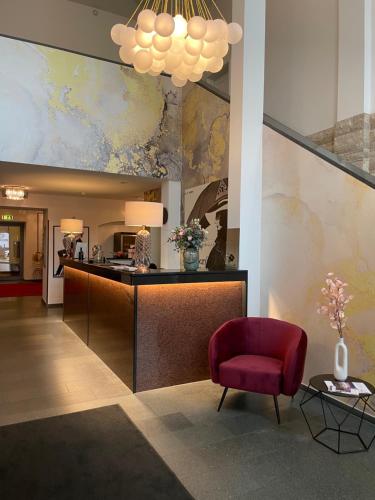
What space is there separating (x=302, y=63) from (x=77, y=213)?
629cm

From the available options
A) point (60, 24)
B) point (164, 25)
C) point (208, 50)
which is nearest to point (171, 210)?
point (208, 50)

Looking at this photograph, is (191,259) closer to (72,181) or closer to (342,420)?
(342,420)

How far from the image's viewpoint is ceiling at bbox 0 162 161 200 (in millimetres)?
5938

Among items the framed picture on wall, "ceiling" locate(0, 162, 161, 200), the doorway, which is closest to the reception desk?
"ceiling" locate(0, 162, 161, 200)

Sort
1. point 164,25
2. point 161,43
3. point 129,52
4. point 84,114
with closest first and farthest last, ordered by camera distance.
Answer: point 164,25 < point 161,43 < point 129,52 < point 84,114

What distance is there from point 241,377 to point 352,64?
4.12m

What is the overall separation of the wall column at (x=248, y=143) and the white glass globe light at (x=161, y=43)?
159 centimetres

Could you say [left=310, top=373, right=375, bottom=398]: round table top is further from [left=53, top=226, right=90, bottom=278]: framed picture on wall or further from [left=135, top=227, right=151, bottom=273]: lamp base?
[left=53, top=226, right=90, bottom=278]: framed picture on wall

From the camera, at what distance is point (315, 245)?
365 cm

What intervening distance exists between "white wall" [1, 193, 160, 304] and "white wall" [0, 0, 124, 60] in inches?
143

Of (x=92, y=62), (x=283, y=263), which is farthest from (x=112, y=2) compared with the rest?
(x=283, y=263)

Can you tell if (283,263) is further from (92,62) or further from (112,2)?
(112,2)

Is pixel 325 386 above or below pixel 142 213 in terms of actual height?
below

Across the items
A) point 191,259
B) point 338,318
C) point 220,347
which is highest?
point 191,259
